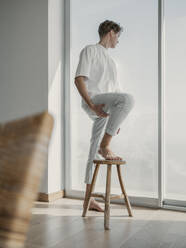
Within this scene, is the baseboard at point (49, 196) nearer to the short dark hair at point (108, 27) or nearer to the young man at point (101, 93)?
the young man at point (101, 93)

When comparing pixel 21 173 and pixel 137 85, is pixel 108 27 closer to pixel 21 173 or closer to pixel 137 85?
pixel 137 85

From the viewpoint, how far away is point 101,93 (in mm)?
2562

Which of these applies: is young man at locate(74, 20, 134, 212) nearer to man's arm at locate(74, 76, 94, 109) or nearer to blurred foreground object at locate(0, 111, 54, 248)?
man's arm at locate(74, 76, 94, 109)

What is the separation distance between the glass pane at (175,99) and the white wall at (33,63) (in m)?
1.13

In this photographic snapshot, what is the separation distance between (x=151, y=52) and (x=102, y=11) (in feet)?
2.33

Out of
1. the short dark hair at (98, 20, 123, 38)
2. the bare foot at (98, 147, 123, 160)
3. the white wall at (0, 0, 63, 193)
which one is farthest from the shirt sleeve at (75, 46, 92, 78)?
the white wall at (0, 0, 63, 193)

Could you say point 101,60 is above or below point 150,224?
above

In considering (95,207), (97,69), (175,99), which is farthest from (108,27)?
(95,207)

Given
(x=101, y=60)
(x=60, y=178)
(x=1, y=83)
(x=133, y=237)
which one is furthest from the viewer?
(x=1, y=83)

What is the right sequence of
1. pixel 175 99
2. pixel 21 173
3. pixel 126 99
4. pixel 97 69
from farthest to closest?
pixel 175 99 < pixel 97 69 < pixel 126 99 < pixel 21 173

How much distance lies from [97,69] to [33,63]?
95 cm

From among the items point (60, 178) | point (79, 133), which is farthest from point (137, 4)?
point (60, 178)

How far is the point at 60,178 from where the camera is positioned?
3332 mm

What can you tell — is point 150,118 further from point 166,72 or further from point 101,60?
point 101,60
